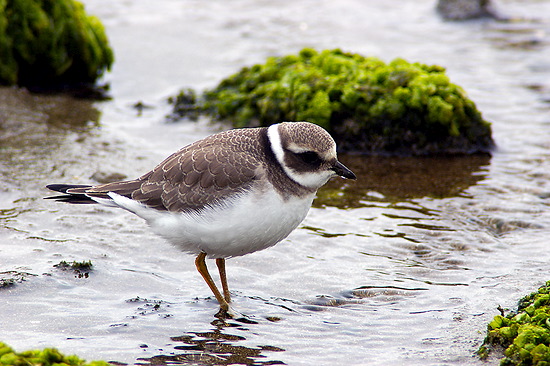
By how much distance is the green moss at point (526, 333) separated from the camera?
5.33m

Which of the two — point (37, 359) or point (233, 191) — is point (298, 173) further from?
point (37, 359)

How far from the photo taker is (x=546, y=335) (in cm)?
539

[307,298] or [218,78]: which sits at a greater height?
[218,78]

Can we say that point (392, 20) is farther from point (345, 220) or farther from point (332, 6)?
point (345, 220)

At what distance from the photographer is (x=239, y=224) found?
20.9ft

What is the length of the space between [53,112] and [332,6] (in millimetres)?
10345

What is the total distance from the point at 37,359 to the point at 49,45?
9.34 m

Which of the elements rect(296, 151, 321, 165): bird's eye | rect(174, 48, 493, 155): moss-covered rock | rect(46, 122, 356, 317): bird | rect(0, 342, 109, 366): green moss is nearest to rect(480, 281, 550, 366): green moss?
rect(46, 122, 356, 317): bird

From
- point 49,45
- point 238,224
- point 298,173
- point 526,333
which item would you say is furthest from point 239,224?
point 49,45

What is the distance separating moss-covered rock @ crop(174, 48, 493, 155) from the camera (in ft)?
37.2

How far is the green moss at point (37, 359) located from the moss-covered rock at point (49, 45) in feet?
29.1

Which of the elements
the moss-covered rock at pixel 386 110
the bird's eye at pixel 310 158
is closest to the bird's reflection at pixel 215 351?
the bird's eye at pixel 310 158

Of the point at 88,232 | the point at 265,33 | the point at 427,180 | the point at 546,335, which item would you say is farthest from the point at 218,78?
the point at 546,335

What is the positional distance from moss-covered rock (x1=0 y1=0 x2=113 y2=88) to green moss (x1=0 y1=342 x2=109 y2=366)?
8.86 m
